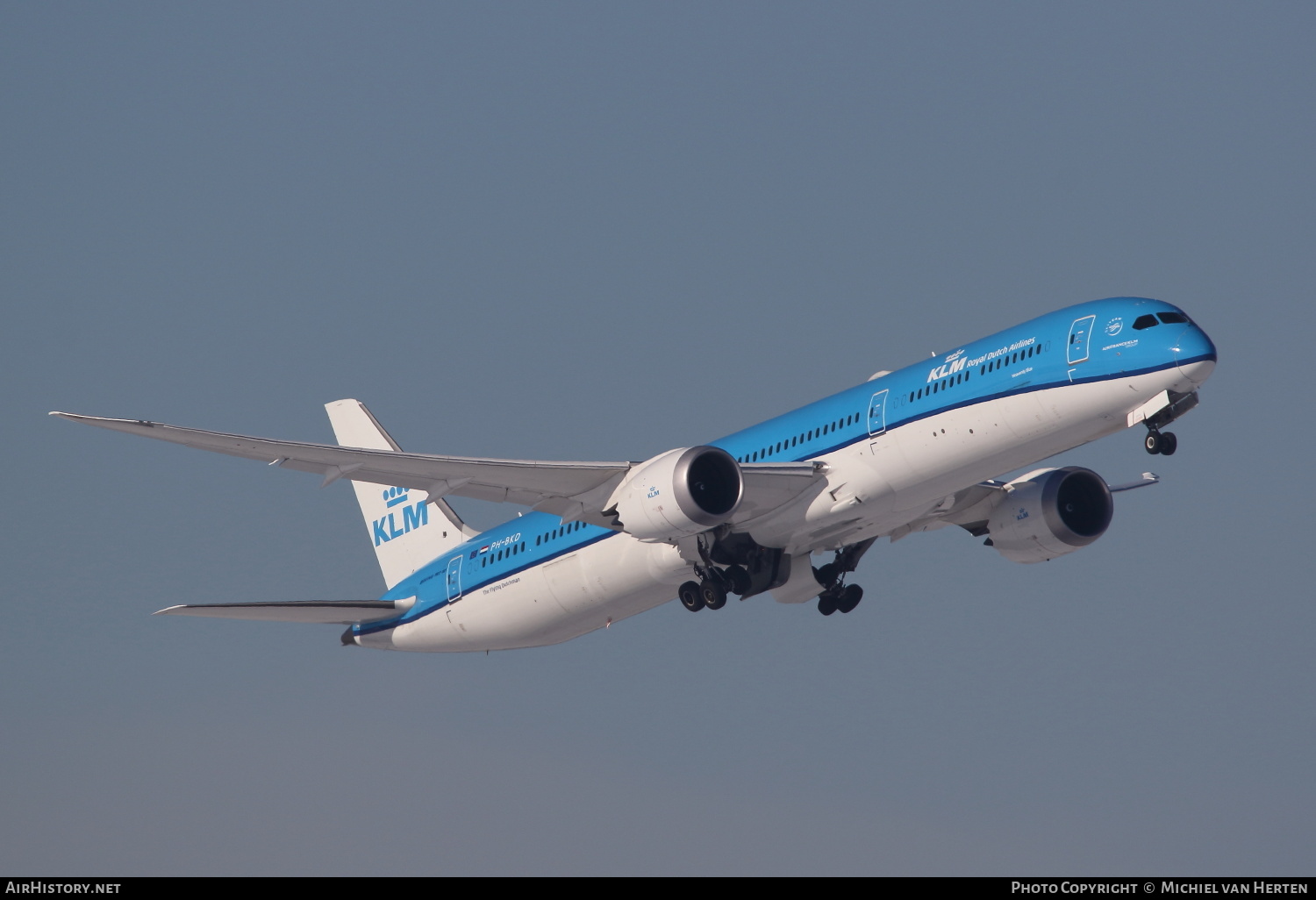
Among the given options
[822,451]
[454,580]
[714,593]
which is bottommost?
[714,593]

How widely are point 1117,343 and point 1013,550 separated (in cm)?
963

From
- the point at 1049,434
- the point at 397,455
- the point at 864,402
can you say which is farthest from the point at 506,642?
the point at 1049,434

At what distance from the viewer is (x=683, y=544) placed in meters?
39.0

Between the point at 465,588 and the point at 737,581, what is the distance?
8.25 metres

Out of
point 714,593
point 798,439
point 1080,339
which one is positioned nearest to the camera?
point 1080,339

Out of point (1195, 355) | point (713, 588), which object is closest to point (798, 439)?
point (713, 588)

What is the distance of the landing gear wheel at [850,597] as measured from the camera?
4291 centimetres

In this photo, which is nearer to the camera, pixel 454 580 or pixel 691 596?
pixel 691 596

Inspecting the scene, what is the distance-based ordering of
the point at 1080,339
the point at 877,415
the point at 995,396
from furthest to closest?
the point at 877,415
the point at 995,396
the point at 1080,339

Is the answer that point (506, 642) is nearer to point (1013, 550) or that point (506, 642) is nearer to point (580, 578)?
point (580, 578)

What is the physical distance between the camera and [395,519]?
4903cm

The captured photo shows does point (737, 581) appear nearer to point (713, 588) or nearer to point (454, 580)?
point (713, 588)
